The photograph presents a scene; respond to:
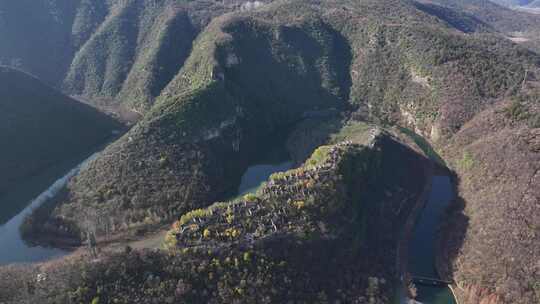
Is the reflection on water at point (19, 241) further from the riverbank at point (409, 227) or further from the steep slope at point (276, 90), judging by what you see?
the riverbank at point (409, 227)

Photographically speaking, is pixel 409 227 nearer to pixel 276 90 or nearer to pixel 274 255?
pixel 274 255

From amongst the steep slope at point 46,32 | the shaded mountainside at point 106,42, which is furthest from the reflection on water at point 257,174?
the steep slope at point 46,32

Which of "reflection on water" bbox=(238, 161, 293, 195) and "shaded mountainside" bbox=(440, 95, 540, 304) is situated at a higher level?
"reflection on water" bbox=(238, 161, 293, 195)

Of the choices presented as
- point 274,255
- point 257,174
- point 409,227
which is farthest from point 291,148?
point 274,255

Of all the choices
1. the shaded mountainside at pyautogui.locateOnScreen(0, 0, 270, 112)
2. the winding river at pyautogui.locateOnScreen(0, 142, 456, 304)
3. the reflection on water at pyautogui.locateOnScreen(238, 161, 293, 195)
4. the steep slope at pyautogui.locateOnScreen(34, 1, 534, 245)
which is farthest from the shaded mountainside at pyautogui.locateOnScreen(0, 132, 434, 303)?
the shaded mountainside at pyautogui.locateOnScreen(0, 0, 270, 112)

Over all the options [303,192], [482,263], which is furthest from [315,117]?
[482,263]

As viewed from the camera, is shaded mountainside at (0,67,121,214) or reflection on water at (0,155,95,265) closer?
reflection on water at (0,155,95,265)

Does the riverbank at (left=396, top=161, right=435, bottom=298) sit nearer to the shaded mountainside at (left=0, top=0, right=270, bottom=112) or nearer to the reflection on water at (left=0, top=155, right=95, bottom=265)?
the reflection on water at (left=0, top=155, right=95, bottom=265)

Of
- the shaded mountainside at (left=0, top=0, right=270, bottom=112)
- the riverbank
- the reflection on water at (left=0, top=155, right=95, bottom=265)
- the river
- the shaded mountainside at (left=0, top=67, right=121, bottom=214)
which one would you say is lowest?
the river
